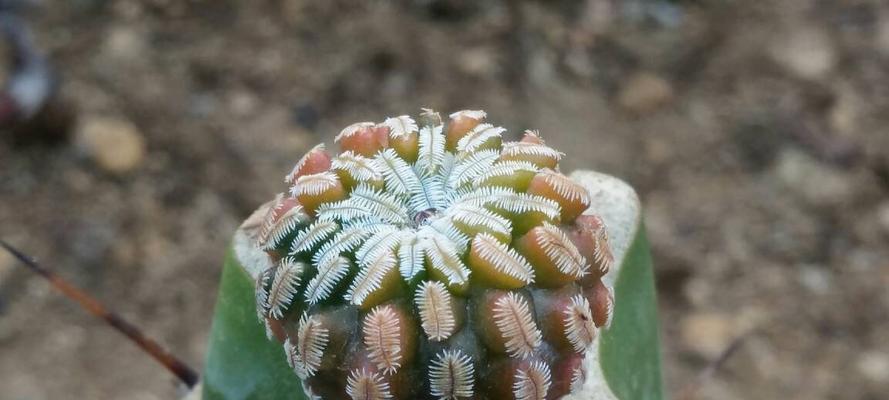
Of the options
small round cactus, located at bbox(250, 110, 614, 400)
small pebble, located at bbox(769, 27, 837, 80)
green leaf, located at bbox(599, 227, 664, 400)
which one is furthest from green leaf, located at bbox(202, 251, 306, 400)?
small pebble, located at bbox(769, 27, 837, 80)

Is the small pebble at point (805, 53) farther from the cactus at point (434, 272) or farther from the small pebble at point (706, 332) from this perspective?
the cactus at point (434, 272)

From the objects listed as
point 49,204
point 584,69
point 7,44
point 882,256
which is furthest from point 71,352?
point 882,256

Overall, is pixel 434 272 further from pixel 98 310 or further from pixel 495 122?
pixel 495 122

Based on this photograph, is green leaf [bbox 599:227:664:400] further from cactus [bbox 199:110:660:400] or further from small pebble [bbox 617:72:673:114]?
small pebble [bbox 617:72:673:114]

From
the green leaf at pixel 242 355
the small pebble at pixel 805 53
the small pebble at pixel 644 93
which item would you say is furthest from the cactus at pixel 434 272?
the small pebble at pixel 805 53

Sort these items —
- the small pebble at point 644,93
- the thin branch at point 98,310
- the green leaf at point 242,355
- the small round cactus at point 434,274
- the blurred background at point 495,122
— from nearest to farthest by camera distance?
the small round cactus at point 434,274 < the thin branch at point 98,310 < the green leaf at point 242,355 < the blurred background at point 495,122 < the small pebble at point 644,93

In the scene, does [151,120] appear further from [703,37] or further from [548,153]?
[548,153]

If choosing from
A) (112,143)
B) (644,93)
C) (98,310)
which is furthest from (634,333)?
(112,143)
